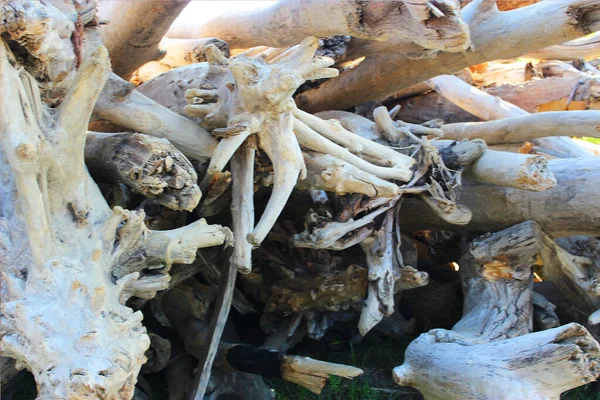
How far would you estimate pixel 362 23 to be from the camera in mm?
2201

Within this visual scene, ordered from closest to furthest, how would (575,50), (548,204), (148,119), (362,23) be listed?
(148,119) → (362,23) → (548,204) → (575,50)

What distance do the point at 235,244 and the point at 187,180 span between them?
0.91ft

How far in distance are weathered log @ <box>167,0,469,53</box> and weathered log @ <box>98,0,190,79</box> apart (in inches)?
15.1

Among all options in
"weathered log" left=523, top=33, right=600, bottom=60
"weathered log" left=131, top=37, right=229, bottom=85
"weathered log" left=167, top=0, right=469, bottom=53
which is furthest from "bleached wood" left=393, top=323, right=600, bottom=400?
"weathered log" left=523, top=33, right=600, bottom=60

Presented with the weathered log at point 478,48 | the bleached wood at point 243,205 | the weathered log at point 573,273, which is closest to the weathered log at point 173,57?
the weathered log at point 478,48

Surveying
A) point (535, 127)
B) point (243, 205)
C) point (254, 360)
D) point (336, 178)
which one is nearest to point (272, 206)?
point (243, 205)

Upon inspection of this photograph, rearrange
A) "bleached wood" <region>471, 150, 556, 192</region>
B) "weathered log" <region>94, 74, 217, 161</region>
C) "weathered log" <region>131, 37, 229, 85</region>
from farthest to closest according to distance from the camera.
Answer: "weathered log" <region>131, 37, 229, 85</region>, "bleached wood" <region>471, 150, 556, 192</region>, "weathered log" <region>94, 74, 217, 161</region>

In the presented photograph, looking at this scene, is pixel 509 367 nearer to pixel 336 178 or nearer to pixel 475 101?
pixel 336 178

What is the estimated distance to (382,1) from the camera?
6.97 ft

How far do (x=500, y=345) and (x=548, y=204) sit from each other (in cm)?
71

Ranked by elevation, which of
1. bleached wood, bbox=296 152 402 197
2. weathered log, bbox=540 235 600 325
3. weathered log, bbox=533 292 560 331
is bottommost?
weathered log, bbox=533 292 560 331

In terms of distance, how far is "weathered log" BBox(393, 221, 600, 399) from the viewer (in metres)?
1.80

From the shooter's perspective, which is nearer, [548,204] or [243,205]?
[243,205]

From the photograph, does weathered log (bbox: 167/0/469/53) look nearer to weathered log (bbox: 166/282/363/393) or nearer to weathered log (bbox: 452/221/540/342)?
weathered log (bbox: 452/221/540/342)
